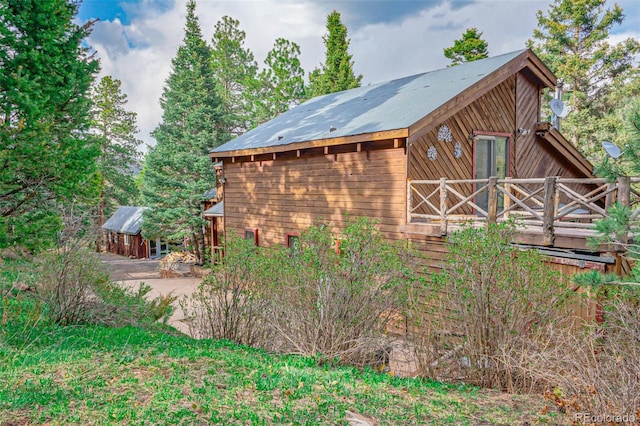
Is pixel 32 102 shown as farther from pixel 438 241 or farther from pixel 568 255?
pixel 568 255

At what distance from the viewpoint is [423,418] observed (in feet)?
12.0

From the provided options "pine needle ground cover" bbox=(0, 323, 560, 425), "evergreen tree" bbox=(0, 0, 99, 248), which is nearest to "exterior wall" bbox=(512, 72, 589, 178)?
"pine needle ground cover" bbox=(0, 323, 560, 425)

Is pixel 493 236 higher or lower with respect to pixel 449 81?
lower

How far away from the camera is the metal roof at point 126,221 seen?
93.8ft

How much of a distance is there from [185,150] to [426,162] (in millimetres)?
16239

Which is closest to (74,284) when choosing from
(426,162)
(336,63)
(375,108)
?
(426,162)

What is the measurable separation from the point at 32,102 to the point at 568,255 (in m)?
12.4

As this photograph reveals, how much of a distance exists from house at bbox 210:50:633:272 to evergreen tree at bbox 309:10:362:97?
14928mm

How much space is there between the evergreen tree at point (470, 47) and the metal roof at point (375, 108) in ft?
52.0

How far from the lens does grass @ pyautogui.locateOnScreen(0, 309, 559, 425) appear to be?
3.46 metres

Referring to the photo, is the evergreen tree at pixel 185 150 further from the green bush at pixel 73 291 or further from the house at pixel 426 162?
the green bush at pixel 73 291

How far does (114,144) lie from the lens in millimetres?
32844

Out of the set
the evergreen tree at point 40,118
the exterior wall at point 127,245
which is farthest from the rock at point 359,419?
the exterior wall at point 127,245

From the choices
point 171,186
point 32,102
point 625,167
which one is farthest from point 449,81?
point 171,186
